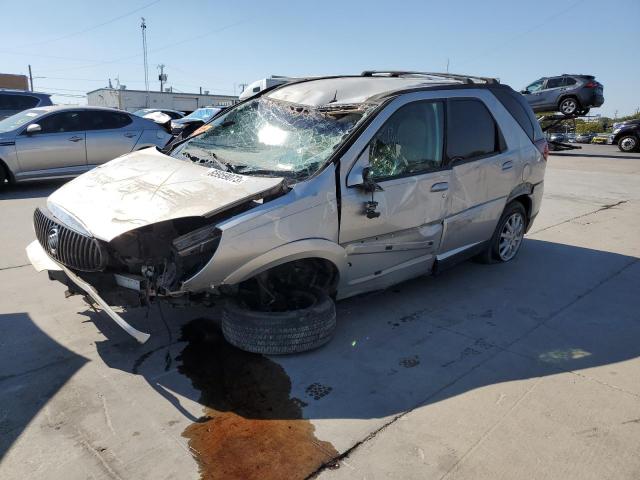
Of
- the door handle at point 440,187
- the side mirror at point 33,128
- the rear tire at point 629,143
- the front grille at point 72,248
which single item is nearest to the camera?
the front grille at point 72,248

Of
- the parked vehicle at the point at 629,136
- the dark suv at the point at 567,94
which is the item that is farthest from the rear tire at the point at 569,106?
the parked vehicle at the point at 629,136

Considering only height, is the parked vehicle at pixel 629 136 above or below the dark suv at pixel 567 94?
below

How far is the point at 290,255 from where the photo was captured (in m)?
3.19

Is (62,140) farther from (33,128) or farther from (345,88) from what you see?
(345,88)

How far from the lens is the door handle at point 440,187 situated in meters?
4.02

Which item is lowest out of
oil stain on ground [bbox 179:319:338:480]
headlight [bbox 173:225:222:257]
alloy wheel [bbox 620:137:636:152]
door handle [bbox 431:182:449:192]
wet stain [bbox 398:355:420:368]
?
oil stain on ground [bbox 179:319:338:480]

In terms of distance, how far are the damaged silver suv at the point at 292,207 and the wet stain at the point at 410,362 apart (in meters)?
0.54

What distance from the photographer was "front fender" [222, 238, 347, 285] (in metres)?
3.03

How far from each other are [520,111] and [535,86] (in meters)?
19.4

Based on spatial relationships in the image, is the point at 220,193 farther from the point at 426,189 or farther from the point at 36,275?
the point at 36,275

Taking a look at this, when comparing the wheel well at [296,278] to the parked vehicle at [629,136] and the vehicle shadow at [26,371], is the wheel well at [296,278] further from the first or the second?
the parked vehicle at [629,136]

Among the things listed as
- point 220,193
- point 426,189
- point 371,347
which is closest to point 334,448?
point 371,347

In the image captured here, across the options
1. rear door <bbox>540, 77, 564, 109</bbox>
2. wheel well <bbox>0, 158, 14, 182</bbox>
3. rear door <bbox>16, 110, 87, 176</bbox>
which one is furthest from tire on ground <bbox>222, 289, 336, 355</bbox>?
rear door <bbox>540, 77, 564, 109</bbox>

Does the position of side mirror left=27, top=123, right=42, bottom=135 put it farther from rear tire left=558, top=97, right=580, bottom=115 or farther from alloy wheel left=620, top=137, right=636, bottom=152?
alloy wheel left=620, top=137, right=636, bottom=152
